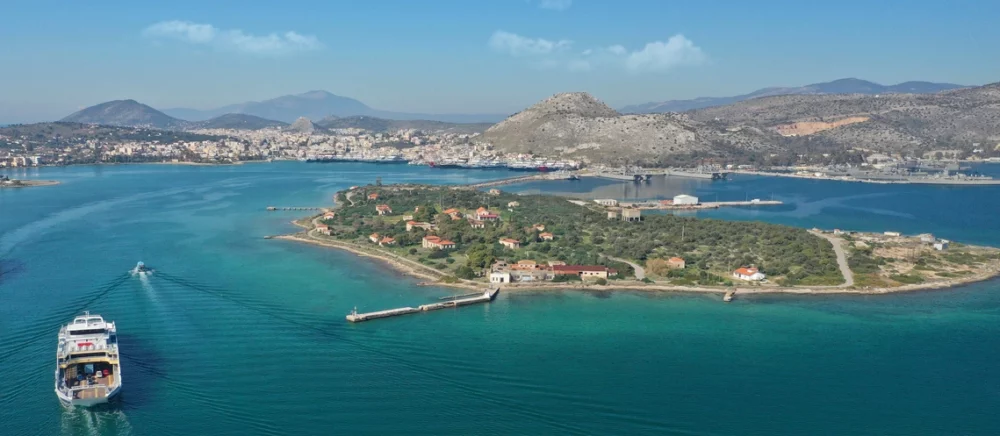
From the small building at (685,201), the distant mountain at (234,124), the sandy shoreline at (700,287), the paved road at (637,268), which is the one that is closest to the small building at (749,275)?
the sandy shoreline at (700,287)

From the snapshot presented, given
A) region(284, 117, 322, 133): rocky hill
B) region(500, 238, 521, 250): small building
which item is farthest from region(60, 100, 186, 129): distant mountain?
region(500, 238, 521, 250): small building

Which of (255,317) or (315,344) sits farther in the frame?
(255,317)

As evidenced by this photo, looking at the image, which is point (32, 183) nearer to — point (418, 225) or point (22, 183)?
point (22, 183)

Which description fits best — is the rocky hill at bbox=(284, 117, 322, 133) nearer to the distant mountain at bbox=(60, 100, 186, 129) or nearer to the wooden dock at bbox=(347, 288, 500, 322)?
the distant mountain at bbox=(60, 100, 186, 129)

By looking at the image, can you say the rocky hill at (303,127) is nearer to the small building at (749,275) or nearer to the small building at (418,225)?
the small building at (418,225)

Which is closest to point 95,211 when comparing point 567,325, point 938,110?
point 567,325

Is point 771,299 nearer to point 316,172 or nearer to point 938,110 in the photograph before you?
point 316,172
